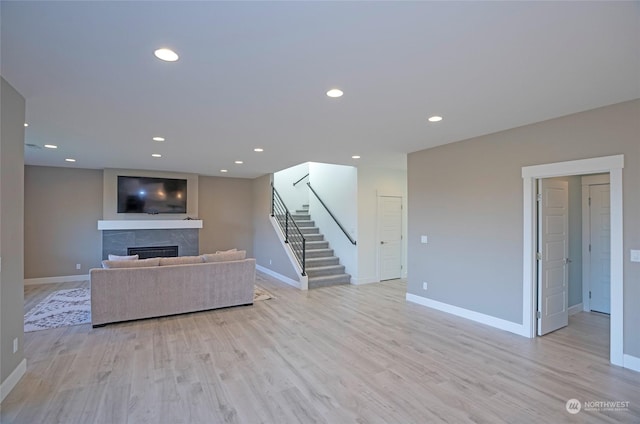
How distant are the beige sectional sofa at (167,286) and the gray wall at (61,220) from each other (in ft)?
12.7

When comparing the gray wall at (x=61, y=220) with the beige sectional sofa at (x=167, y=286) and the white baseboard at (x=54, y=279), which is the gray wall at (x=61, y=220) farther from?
the beige sectional sofa at (x=167, y=286)

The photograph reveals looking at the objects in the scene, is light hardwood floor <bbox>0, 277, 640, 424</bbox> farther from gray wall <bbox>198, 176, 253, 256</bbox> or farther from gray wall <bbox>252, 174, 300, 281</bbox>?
gray wall <bbox>198, 176, 253, 256</bbox>

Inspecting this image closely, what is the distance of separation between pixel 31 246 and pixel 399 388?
28.1ft

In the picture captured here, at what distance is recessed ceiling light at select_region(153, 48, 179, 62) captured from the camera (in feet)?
7.39

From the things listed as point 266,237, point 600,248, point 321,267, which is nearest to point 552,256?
point 600,248

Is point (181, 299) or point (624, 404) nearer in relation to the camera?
point (624, 404)

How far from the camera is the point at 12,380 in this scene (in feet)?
9.17

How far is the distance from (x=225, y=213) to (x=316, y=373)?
701 cm

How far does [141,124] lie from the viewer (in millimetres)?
4078

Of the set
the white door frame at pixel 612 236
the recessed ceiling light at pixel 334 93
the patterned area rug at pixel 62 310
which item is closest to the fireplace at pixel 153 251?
the patterned area rug at pixel 62 310

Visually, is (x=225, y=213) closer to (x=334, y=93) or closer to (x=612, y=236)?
(x=334, y=93)

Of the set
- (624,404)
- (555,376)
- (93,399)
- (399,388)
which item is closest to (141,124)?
(93,399)

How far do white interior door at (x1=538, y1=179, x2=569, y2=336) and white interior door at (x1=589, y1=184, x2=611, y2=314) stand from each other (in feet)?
3.80

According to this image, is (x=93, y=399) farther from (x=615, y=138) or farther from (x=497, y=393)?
(x=615, y=138)
